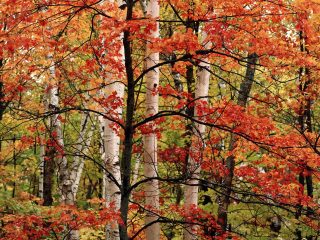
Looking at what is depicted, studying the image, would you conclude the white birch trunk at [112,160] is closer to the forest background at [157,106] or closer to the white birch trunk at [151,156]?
the forest background at [157,106]

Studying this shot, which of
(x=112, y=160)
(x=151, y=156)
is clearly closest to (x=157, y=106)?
(x=151, y=156)

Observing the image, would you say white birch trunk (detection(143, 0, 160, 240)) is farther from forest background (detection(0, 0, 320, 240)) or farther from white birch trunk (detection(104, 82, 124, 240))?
white birch trunk (detection(104, 82, 124, 240))

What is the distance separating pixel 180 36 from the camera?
451cm

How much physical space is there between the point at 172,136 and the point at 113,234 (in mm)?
6857

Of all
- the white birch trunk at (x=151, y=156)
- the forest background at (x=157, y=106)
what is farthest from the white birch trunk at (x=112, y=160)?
the white birch trunk at (x=151, y=156)

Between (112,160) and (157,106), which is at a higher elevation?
(157,106)

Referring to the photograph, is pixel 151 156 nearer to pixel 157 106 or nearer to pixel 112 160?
pixel 112 160

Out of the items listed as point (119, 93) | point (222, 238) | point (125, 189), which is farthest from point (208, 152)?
point (125, 189)

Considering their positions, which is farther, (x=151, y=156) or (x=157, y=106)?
(x=157, y=106)

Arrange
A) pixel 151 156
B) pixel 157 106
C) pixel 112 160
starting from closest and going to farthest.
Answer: pixel 151 156
pixel 112 160
pixel 157 106

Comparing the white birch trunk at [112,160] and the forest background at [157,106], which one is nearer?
the forest background at [157,106]

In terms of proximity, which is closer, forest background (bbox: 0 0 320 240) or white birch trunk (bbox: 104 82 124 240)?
forest background (bbox: 0 0 320 240)

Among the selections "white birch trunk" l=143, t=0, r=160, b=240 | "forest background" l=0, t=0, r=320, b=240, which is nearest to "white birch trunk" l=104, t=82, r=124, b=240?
"forest background" l=0, t=0, r=320, b=240

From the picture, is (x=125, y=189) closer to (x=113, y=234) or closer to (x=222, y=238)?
(x=113, y=234)
